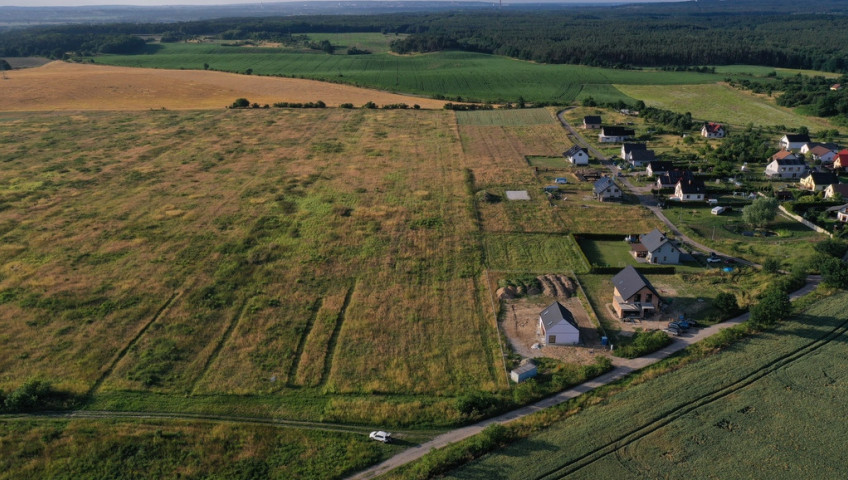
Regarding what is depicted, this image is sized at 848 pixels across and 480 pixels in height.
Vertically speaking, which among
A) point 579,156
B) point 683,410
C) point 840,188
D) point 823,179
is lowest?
point 683,410

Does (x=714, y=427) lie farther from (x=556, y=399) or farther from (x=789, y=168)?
(x=789, y=168)

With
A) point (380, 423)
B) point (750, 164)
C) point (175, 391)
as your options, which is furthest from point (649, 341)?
point (750, 164)

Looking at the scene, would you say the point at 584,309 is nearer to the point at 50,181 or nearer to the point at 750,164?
the point at 750,164

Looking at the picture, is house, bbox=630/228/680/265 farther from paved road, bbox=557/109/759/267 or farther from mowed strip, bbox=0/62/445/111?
mowed strip, bbox=0/62/445/111

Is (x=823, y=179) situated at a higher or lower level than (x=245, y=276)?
higher

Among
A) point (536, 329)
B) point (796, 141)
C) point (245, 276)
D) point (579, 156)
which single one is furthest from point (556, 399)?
point (796, 141)

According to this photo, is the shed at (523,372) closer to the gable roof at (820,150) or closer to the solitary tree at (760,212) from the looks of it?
the solitary tree at (760,212)

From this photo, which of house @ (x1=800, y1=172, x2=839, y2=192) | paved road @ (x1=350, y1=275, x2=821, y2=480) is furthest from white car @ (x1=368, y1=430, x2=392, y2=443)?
house @ (x1=800, y1=172, x2=839, y2=192)
